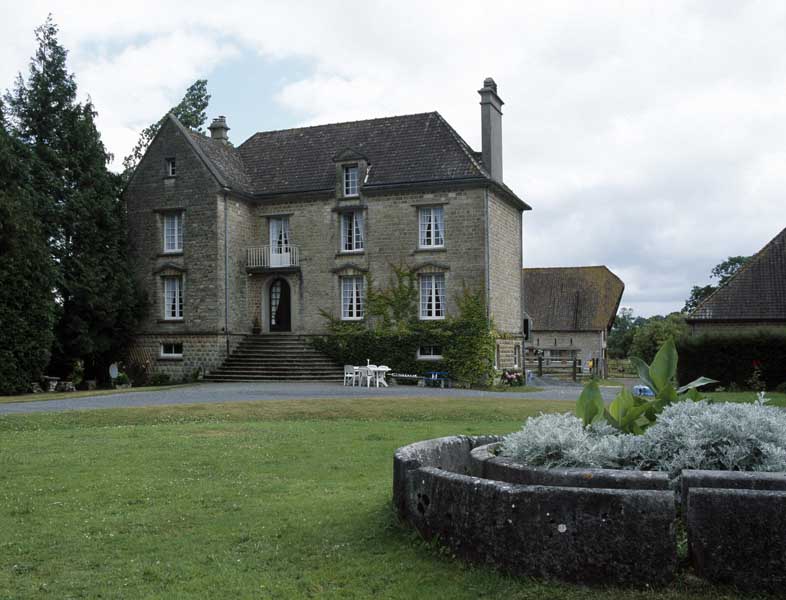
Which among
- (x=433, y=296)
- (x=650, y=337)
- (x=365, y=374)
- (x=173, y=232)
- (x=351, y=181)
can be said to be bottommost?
(x=365, y=374)

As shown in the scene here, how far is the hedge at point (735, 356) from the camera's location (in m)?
28.7

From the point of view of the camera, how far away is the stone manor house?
3366 centimetres

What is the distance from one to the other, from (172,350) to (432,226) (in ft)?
40.0

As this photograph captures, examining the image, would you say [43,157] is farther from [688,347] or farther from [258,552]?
[258,552]

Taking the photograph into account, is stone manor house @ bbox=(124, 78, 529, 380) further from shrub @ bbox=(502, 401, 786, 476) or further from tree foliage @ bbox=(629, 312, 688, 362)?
shrub @ bbox=(502, 401, 786, 476)

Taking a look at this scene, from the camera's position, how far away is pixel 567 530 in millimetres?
5270

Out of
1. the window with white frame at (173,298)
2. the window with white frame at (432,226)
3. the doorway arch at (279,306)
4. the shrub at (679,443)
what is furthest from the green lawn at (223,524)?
the doorway arch at (279,306)

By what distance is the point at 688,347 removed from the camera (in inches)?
1156

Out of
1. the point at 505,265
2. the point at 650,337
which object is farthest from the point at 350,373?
the point at 650,337

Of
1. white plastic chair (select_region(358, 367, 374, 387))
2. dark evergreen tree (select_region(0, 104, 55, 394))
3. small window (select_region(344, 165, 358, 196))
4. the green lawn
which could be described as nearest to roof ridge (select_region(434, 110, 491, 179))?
small window (select_region(344, 165, 358, 196))

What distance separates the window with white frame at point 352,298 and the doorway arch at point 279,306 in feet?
8.93

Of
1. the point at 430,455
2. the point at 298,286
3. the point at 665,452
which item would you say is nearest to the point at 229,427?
the point at 430,455

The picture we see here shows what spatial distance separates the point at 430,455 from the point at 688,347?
79.1 ft

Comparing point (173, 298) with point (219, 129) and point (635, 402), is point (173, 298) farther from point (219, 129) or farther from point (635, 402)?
point (635, 402)
